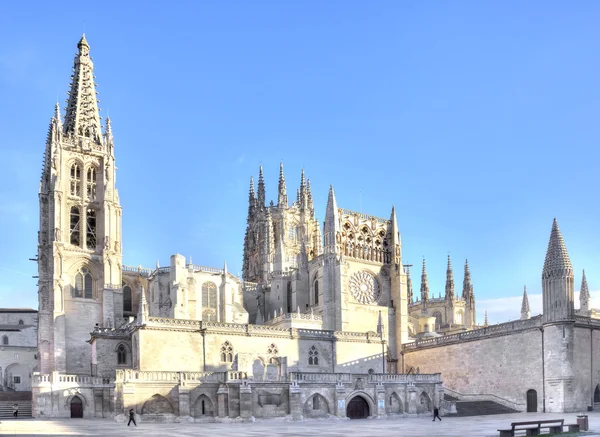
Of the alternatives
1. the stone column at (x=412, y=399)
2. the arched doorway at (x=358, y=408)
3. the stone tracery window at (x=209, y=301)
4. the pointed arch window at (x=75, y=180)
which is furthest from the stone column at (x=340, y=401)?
the pointed arch window at (x=75, y=180)

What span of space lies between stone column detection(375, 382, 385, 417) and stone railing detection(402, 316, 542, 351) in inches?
521

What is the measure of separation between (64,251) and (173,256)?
1067 centimetres

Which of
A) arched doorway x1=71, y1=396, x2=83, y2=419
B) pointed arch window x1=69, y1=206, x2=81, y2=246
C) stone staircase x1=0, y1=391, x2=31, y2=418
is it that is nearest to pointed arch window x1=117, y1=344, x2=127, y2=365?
arched doorway x1=71, y1=396, x2=83, y2=419

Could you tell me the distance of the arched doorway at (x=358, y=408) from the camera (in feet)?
149

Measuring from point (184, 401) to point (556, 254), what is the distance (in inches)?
1175

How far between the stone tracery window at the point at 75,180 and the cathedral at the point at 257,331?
147mm

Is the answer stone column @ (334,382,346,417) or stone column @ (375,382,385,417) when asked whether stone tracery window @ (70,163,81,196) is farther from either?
stone column @ (375,382,385,417)

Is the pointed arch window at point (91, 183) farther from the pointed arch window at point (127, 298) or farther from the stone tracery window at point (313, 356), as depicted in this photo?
the stone tracery window at point (313, 356)

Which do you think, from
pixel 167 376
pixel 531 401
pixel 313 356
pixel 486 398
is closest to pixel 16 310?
pixel 313 356

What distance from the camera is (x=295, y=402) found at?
139 ft

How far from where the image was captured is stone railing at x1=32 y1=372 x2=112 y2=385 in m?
44.8

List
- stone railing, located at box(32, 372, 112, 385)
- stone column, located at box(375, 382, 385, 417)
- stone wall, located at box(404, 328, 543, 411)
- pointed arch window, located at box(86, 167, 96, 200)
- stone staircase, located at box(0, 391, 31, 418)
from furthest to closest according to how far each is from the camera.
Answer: pointed arch window, located at box(86, 167, 96, 200) < stone wall, located at box(404, 328, 543, 411) < stone staircase, located at box(0, 391, 31, 418) < stone column, located at box(375, 382, 385, 417) < stone railing, located at box(32, 372, 112, 385)

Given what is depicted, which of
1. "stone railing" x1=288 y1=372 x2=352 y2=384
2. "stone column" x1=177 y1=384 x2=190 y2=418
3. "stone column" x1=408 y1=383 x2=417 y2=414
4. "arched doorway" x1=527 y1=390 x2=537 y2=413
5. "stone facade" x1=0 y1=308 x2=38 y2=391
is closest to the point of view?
"stone column" x1=177 y1=384 x2=190 y2=418

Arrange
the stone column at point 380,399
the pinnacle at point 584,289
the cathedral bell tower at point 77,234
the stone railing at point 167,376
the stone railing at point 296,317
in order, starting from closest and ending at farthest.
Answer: the stone railing at point 167,376
the stone column at point 380,399
the stone railing at point 296,317
the cathedral bell tower at point 77,234
the pinnacle at point 584,289
